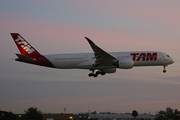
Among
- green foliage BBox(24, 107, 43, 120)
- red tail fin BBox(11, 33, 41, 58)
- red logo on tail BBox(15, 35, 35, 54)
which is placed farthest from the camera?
red logo on tail BBox(15, 35, 35, 54)

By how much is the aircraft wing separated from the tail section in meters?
9.69

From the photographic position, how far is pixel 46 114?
206 ft

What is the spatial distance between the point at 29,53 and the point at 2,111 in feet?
42.9

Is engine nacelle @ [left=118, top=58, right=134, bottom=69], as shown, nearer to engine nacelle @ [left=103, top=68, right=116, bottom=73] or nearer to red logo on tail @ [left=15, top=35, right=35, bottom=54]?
engine nacelle @ [left=103, top=68, right=116, bottom=73]

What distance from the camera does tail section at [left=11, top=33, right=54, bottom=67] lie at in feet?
201

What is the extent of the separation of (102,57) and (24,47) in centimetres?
1698

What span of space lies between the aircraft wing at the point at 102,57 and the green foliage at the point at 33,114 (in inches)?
598

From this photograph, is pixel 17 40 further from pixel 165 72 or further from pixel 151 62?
pixel 165 72

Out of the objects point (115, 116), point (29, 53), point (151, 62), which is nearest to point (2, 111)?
point (29, 53)

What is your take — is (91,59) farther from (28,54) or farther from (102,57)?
(28,54)

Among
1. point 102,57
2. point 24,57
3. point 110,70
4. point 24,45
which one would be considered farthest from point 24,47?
point 110,70

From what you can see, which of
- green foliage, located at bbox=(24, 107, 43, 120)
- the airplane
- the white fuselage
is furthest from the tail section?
green foliage, located at bbox=(24, 107, 43, 120)

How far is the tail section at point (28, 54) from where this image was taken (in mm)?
61312

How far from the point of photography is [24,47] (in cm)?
6384
